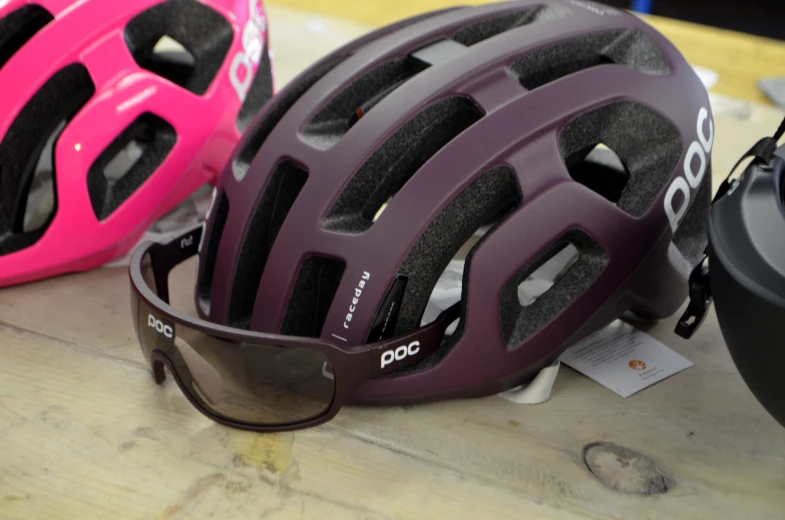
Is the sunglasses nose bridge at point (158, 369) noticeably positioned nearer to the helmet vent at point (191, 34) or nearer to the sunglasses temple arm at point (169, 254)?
the sunglasses temple arm at point (169, 254)

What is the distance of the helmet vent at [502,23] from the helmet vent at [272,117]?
0.11 metres

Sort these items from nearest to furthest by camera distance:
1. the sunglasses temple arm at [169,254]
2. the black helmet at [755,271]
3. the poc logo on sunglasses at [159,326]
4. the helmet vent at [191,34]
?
1. the black helmet at [755,271]
2. the poc logo on sunglasses at [159,326]
3. the sunglasses temple arm at [169,254]
4. the helmet vent at [191,34]

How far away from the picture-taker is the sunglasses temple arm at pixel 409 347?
569 mm

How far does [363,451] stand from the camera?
0.56m

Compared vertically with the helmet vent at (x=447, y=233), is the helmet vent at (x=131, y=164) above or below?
below

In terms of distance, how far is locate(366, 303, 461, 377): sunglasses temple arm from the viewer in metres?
0.57

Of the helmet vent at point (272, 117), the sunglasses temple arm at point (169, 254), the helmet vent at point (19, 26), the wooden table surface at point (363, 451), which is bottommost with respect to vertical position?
the wooden table surface at point (363, 451)

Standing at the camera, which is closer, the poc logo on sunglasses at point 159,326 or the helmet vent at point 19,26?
the poc logo on sunglasses at point 159,326

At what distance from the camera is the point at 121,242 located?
772 millimetres

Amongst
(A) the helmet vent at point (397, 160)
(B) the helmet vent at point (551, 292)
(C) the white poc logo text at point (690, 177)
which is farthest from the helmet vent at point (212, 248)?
(C) the white poc logo text at point (690, 177)

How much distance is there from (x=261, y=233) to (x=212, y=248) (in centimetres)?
5

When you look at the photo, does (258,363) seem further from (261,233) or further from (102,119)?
(102,119)

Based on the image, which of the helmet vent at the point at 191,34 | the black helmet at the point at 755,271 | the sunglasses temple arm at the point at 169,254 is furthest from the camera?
the helmet vent at the point at 191,34

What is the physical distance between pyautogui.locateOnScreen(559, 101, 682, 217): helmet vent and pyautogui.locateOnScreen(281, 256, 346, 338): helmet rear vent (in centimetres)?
19
